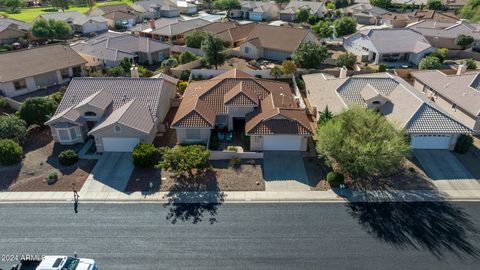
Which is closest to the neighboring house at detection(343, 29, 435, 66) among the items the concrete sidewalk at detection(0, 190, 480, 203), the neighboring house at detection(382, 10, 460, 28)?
the neighboring house at detection(382, 10, 460, 28)

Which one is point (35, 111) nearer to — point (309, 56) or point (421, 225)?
A: point (309, 56)

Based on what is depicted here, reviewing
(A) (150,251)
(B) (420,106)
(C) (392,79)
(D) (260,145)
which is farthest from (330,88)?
(A) (150,251)

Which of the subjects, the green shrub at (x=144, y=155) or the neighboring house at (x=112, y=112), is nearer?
the green shrub at (x=144, y=155)

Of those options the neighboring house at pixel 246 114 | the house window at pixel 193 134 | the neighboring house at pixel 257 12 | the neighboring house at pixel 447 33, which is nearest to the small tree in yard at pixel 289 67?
the neighboring house at pixel 246 114

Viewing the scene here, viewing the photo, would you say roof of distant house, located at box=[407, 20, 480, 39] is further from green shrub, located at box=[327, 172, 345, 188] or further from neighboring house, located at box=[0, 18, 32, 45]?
neighboring house, located at box=[0, 18, 32, 45]

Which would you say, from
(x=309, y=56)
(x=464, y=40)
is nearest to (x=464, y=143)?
(x=309, y=56)

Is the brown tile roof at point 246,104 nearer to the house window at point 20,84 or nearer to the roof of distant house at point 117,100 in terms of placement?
the roof of distant house at point 117,100

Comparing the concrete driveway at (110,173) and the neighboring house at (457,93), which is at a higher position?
the neighboring house at (457,93)
